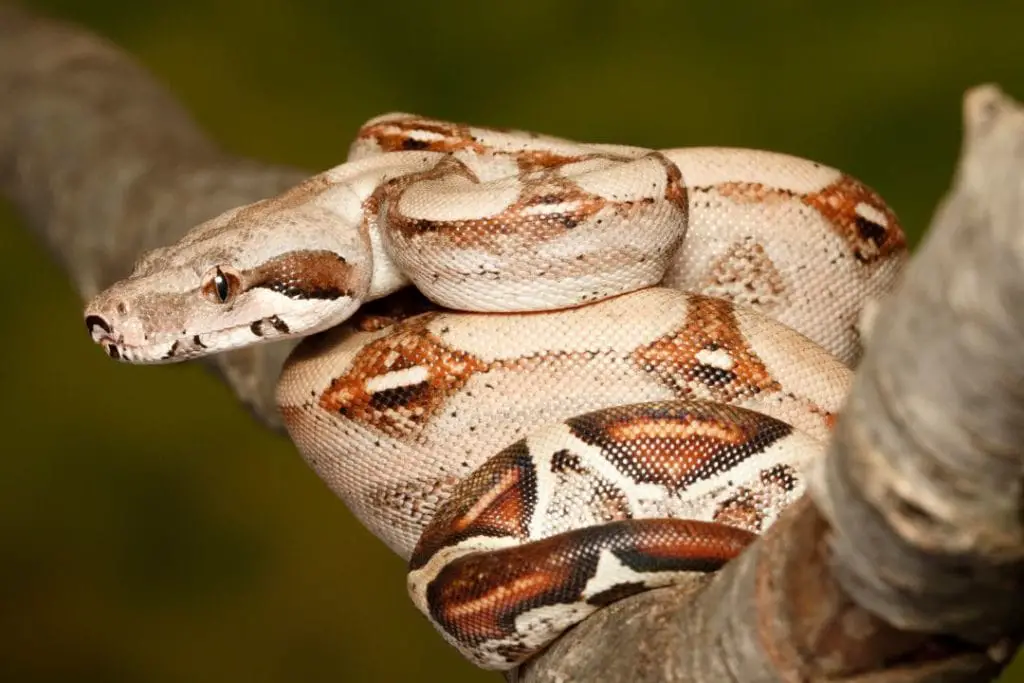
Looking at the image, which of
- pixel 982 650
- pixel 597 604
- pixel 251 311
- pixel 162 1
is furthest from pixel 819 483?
pixel 162 1

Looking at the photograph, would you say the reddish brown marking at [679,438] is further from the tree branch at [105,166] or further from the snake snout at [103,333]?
the tree branch at [105,166]

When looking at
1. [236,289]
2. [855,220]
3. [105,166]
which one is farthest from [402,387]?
[105,166]

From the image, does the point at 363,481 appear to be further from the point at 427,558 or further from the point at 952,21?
the point at 952,21

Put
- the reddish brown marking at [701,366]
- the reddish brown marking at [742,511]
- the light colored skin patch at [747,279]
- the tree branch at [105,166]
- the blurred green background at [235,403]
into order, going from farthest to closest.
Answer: the blurred green background at [235,403], the tree branch at [105,166], the light colored skin patch at [747,279], the reddish brown marking at [701,366], the reddish brown marking at [742,511]

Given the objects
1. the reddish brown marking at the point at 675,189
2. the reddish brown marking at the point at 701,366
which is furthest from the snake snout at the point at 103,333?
the reddish brown marking at the point at 675,189

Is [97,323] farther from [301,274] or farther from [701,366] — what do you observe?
[701,366]

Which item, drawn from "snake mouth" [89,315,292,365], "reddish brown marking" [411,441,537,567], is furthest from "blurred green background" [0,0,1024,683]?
"reddish brown marking" [411,441,537,567]

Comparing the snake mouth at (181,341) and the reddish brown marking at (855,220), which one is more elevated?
the reddish brown marking at (855,220)
